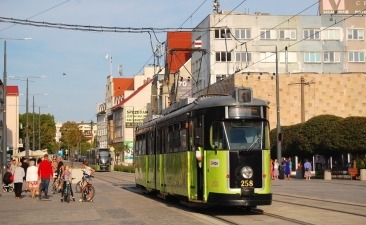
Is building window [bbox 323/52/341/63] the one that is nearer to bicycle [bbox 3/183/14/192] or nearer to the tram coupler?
bicycle [bbox 3/183/14/192]

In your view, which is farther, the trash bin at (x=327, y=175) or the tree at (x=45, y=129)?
the tree at (x=45, y=129)

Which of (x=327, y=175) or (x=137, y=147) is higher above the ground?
(x=137, y=147)

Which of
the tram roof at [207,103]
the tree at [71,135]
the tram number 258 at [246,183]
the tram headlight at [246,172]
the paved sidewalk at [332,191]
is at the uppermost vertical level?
the tree at [71,135]

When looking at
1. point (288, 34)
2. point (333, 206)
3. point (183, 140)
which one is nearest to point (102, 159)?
point (288, 34)

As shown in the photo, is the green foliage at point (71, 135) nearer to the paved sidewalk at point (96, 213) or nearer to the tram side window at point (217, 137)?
the paved sidewalk at point (96, 213)

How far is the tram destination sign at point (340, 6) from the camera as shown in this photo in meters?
85.4

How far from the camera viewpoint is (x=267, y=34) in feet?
279

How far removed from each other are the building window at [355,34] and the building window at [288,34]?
670cm

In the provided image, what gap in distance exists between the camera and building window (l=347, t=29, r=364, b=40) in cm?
8631

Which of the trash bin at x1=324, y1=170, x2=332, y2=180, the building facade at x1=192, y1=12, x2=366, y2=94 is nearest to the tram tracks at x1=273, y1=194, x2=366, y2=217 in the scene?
the trash bin at x1=324, y1=170, x2=332, y2=180

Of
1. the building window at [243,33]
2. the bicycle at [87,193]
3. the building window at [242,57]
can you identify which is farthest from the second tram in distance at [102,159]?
the bicycle at [87,193]

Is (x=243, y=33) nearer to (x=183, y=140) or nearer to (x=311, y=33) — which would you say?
(x=311, y=33)

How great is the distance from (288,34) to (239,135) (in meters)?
67.3

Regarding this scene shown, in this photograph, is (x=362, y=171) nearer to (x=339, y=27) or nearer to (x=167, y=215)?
(x=167, y=215)
